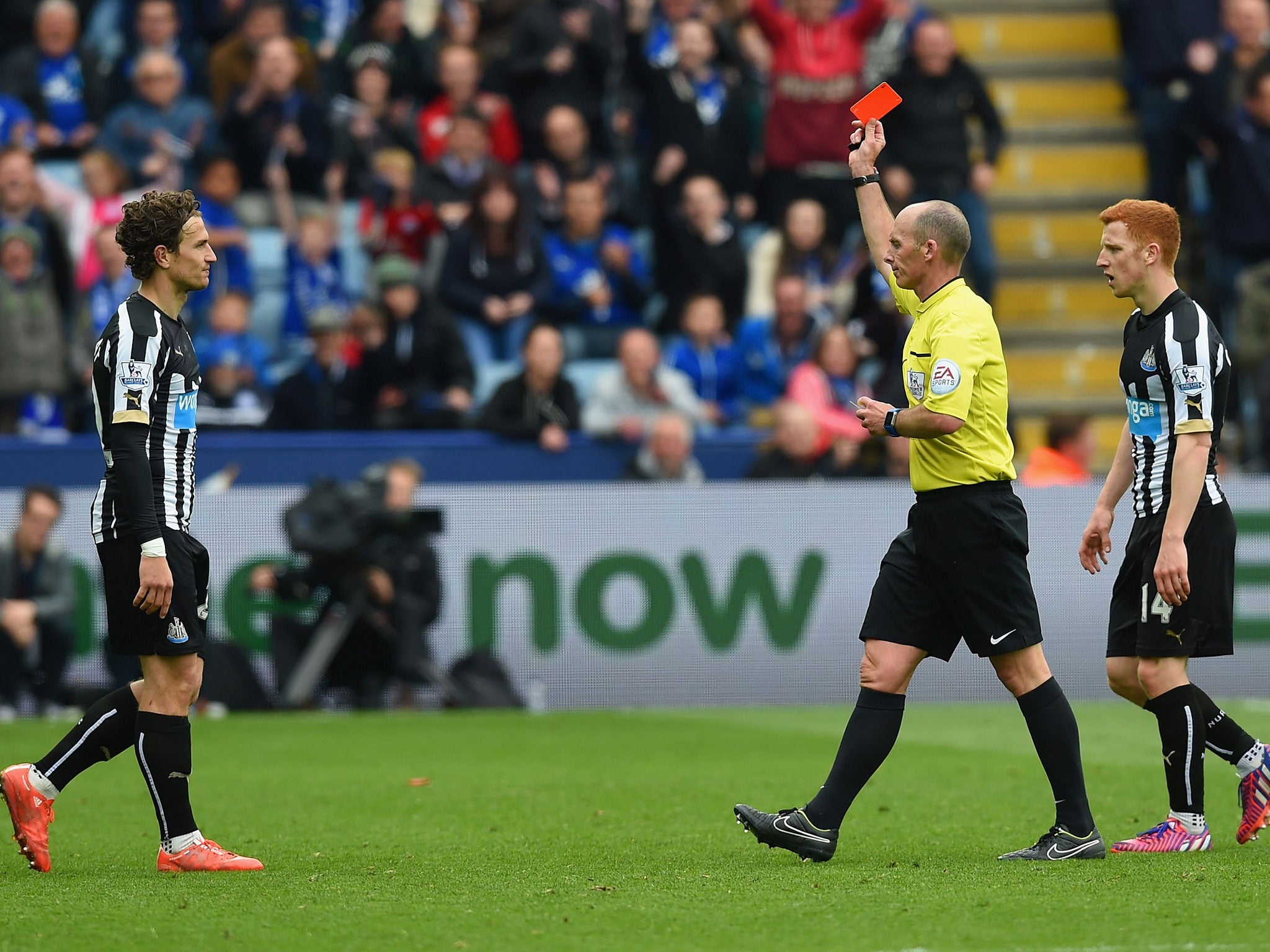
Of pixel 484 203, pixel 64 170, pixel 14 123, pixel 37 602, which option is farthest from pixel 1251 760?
pixel 14 123

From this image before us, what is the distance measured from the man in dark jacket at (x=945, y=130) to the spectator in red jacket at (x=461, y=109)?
3.11 metres

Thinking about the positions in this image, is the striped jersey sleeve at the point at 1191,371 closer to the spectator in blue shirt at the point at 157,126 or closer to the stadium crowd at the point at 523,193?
the stadium crowd at the point at 523,193

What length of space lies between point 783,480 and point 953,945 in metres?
A: 8.10

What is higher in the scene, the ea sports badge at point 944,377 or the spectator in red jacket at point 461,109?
the spectator in red jacket at point 461,109

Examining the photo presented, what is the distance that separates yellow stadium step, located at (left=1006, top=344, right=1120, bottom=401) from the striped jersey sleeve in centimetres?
1018

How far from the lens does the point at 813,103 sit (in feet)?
51.5

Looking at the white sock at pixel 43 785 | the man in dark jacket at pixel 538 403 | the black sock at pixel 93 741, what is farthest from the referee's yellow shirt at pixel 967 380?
the man in dark jacket at pixel 538 403

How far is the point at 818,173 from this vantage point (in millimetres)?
15617

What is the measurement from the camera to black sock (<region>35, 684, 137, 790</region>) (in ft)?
20.9

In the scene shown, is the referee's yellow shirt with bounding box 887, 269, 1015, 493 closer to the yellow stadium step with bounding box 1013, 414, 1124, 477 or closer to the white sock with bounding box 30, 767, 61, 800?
the white sock with bounding box 30, 767, 61, 800

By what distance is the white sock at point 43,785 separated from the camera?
6297 mm

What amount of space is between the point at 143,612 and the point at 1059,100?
47.5 feet

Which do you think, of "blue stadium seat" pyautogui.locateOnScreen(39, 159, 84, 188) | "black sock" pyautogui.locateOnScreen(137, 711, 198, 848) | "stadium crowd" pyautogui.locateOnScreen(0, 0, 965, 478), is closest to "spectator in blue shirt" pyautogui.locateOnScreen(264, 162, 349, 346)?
"stadium crowd" pyautogui.locateOnScreen(0, 0, 965, 478)

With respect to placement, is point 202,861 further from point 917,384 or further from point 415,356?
point 415,356
